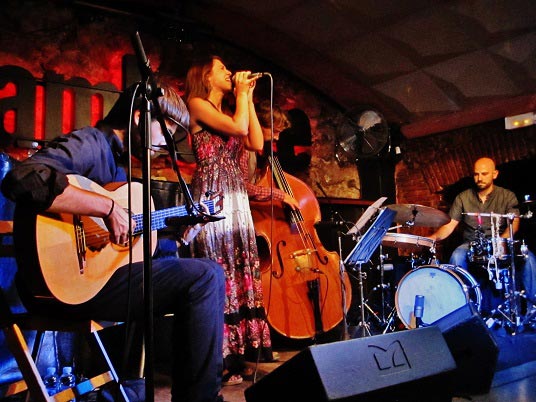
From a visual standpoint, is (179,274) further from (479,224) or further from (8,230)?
(479,224)

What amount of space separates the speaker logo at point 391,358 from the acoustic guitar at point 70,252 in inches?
34.7

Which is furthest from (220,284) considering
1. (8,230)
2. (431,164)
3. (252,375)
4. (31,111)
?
(431,164)

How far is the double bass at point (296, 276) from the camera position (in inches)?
134

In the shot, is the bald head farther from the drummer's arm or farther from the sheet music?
the sheet music

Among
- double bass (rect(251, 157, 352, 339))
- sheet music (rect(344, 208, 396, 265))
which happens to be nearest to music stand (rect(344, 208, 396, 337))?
sheet music (rect(344, 208, 396, 265))

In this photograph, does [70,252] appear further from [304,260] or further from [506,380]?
[506,380]

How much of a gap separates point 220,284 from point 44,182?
0.81 meters

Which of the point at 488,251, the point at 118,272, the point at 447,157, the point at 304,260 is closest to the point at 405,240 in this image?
the point at 488,251

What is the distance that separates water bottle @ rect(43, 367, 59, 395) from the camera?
2535mm

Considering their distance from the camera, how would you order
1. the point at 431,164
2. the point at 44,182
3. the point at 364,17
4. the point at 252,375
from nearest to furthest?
1. the point at 44,182
2. the point at 252,375
3. the point at 364,17
4. the point at 431,164

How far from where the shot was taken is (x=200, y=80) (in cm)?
301

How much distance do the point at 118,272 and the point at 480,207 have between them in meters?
5.09

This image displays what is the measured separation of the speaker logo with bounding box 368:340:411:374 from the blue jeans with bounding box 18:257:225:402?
0.63m

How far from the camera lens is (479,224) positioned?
563cm
